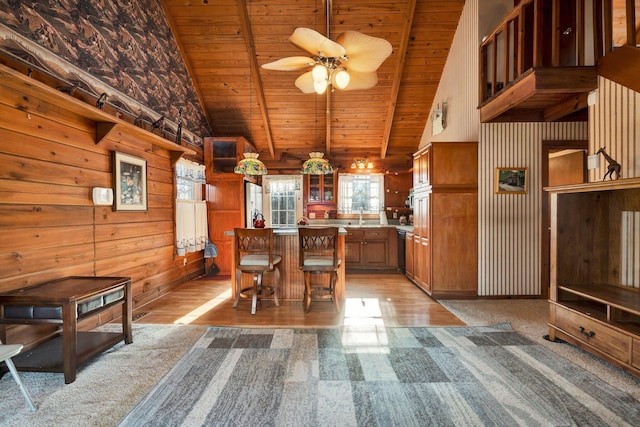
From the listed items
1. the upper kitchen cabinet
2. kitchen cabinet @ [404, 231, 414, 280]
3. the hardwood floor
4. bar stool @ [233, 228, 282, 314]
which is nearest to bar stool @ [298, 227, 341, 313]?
the hardwood floor

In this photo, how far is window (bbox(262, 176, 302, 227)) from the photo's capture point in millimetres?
7273

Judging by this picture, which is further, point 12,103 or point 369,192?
point 369,192

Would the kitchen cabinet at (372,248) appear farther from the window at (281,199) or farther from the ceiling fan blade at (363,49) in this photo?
the ceiling fan blade at (363,49)

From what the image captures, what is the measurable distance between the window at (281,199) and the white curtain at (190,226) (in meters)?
1.77

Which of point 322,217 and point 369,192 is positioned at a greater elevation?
point 369,192

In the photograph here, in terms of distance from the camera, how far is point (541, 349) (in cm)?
271

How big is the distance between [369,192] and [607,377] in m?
5.35

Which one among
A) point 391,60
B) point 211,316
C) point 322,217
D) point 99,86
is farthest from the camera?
point 322,217

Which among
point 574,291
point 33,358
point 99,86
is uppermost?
point 99,86

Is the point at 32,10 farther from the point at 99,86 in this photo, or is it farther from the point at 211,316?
the point at 211,316

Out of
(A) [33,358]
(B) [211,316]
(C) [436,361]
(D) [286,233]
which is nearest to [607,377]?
(C) [436,361]

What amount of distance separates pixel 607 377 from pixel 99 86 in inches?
208

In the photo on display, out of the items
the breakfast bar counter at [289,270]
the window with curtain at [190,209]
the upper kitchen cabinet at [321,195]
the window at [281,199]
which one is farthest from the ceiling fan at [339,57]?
the window at [281,199]

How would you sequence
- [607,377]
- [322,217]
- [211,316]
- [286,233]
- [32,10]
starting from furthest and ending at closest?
[322,217], [286,233], [211,316], [32,10], [607,377]
